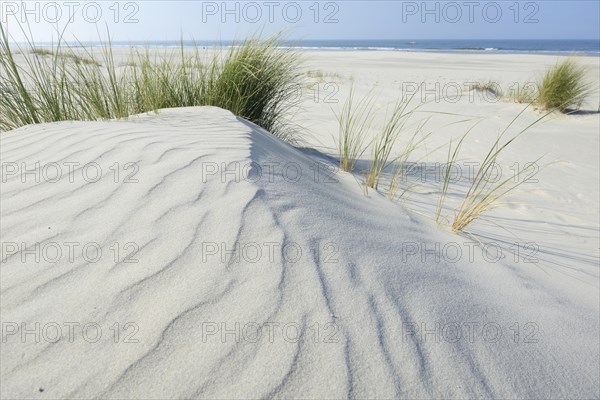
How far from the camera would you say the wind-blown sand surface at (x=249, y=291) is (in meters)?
1.02

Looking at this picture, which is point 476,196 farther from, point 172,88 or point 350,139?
point 172,88

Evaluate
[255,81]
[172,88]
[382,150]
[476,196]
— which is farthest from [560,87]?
[172,88]

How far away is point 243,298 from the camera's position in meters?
1.22

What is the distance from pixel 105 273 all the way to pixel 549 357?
4.53 ft

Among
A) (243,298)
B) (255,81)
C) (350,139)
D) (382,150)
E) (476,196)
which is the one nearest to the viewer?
(243,298)

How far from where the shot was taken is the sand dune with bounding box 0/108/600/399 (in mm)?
1018

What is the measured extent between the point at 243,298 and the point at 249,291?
34 millimetres

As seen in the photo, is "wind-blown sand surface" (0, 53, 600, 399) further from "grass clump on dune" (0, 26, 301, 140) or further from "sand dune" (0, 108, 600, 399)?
"grass clump on dune" (0, 26, 301, 140)

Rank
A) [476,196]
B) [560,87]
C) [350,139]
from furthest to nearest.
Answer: [560,87] → [350,139] → [476,196]

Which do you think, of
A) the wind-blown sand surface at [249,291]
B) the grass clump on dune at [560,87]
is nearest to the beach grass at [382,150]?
the wind-blown sand surface at [249,291]

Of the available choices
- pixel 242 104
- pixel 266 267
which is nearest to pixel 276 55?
pixel 242 104

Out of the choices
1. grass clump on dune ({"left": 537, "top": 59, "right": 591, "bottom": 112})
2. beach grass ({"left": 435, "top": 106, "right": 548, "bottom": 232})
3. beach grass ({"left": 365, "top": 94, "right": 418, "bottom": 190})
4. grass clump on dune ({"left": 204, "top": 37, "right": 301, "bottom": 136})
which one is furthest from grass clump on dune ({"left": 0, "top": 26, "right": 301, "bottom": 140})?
grass clump on dune ({"left": 537, "top": 59, "right": 591, "bottom": 112})

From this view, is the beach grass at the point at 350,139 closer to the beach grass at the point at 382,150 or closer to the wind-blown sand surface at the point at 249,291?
the beach grass at the point at 382,150

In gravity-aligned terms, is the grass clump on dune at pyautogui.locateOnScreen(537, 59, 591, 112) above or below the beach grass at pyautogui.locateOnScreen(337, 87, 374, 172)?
above
